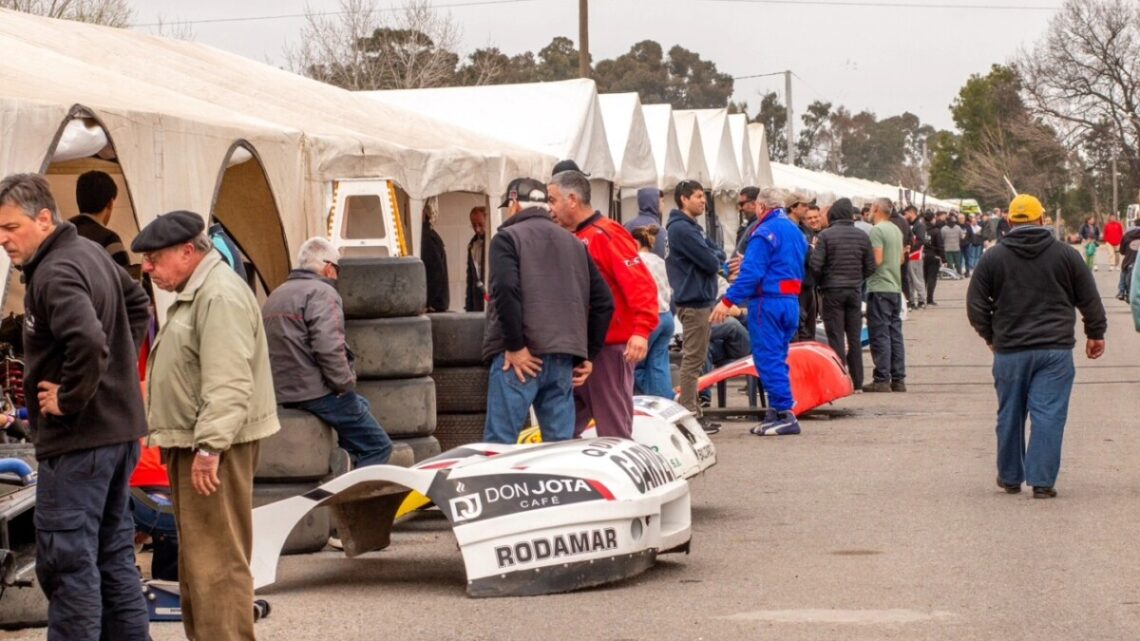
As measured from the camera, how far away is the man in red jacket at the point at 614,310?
993 cm

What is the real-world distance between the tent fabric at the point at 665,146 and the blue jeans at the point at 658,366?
42.5 feet

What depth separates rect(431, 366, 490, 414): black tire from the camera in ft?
37.2

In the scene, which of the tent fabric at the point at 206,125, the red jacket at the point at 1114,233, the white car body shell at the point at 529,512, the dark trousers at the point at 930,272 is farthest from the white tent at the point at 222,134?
the red jacket at the point at 1114,233

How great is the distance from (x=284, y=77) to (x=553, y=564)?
9.46 meters

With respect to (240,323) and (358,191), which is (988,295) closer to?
(358,191)

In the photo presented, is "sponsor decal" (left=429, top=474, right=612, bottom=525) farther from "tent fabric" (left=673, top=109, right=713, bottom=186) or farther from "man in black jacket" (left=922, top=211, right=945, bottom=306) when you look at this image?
"man in black jacket" (left=922, top=211, right=945, bottom=306)

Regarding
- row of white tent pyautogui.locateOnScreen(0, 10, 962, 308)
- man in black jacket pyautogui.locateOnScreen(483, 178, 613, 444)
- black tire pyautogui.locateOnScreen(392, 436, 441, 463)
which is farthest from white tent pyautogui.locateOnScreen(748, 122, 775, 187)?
man in black jacket pyautogui.locateOnScreen(483, 178, 613, 444)

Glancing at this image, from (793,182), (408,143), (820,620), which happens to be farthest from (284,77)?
(793,182)

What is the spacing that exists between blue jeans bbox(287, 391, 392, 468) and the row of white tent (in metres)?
1.63

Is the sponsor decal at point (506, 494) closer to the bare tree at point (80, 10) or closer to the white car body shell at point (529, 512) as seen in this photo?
the white car body shell at point (529, 512)

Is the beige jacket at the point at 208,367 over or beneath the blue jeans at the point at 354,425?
over

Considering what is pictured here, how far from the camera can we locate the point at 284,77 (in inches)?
655

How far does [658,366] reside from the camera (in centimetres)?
1384

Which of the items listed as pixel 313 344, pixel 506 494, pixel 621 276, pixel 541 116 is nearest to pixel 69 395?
pixel 506 494
